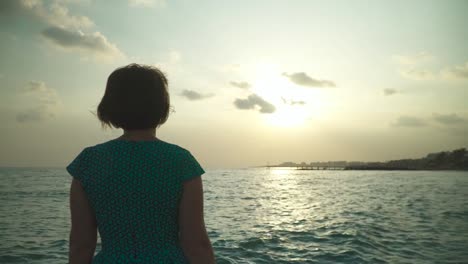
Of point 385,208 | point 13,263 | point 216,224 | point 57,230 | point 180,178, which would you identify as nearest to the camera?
point 180,178

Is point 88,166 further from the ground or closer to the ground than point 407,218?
further from the ground

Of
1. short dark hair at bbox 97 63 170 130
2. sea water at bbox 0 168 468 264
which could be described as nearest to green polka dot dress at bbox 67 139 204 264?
short dark hair at bbox 97 63 170 130

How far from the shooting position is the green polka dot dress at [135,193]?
75.8 inches

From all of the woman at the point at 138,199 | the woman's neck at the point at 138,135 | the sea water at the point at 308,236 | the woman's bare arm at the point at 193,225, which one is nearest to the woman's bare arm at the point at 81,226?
the woman at the point at 138,199

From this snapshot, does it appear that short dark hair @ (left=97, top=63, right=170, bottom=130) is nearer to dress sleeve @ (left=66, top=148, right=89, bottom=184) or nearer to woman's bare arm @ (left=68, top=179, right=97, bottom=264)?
dress sleeve @ (left=66, top=148, right=89, bottom=184)

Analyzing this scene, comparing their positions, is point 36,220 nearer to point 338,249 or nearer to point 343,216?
point 338,249

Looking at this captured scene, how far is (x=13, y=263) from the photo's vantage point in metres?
10.3

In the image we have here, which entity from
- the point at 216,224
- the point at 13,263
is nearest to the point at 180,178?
the point at 13,263

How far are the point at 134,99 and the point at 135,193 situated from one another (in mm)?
580

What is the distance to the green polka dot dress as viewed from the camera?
192cm

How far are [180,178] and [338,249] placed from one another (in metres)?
11.4

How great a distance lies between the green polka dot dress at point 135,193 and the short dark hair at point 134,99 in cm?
16

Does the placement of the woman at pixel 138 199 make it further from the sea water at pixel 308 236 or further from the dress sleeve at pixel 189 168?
the sea water at pixel 308 236

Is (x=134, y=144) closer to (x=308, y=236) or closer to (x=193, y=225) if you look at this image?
(x=193, y=225)
